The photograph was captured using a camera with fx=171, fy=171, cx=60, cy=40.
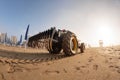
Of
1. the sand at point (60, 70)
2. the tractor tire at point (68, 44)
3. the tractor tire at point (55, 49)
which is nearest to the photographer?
the sand at point (60, 70)

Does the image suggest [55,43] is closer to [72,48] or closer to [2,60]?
[72,48]

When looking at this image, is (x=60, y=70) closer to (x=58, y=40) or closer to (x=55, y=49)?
(x=58, y=40)

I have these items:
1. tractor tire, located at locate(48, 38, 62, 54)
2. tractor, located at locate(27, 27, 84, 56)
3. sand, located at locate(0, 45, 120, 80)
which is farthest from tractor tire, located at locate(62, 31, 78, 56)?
tractor tire, located at locate(48, 38, 62, 54)

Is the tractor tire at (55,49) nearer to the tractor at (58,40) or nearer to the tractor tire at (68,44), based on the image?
the tractor at (58,40)

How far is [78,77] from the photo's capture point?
20.7ft

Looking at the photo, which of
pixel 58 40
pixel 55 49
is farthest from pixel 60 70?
pixel 55 49

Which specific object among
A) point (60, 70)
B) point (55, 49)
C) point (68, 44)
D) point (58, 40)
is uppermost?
point (58, 40)

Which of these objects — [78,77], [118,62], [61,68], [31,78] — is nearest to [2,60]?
[31,78]

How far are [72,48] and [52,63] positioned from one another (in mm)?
2604

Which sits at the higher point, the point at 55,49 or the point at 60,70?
the point at 55,49

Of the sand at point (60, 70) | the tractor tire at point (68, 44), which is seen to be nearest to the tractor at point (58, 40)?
the tractor tire at point (68, 44)

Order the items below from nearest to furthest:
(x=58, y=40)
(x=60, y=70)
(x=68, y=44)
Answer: (x=60, y=70)
(x=68, y=44)
(x=58, y=40)

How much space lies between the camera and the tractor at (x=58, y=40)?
30.2 feet

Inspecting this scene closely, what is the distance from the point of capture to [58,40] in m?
10.3
